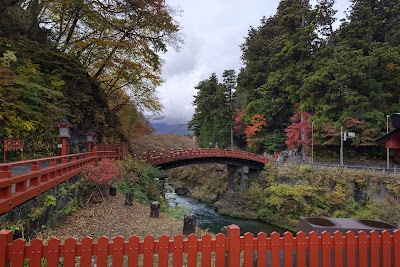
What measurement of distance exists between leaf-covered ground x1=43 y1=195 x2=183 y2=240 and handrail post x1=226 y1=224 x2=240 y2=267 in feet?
17.6

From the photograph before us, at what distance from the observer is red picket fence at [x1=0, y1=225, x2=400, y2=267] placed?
3.04 m

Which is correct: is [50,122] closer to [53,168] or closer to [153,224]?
[53,168]

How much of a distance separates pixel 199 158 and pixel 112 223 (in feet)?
64.8

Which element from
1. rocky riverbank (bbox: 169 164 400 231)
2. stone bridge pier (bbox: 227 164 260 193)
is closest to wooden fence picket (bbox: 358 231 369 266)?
rocky riverbank (bbox: 169 164 400 231)

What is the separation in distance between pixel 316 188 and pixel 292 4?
2744 cm

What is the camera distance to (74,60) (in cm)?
1636

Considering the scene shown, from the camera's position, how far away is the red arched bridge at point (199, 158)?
997 inches

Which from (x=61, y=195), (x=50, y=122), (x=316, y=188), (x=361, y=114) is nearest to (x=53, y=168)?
(x=61, y=195)

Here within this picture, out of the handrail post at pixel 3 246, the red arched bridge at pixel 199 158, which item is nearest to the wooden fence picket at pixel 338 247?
the handrail post at pixel 3 246

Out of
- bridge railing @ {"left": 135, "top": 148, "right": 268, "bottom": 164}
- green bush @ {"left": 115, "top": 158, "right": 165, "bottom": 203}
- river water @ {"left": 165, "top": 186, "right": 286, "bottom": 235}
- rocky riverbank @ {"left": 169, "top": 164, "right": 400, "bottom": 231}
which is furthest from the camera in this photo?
bridge railing @ {"left": 135, "top": 148, "right": 268, "bottom": 164}

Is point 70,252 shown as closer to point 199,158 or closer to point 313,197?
point 313,197

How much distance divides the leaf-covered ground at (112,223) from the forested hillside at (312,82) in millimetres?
22483

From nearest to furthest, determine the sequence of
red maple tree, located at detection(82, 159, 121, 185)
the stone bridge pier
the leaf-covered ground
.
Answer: the leaf-covered ground, red maple tree, located at detection(82, 159, 121, 185), the stone bridge pier

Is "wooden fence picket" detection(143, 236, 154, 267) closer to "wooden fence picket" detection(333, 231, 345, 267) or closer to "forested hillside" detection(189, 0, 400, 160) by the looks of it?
"wooden fence picket" detection(333, 231, 345, 267)
